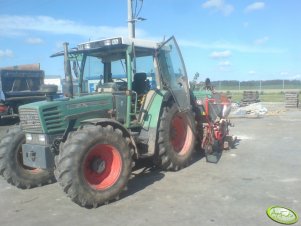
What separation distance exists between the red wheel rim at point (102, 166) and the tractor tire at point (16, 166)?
1.43 m

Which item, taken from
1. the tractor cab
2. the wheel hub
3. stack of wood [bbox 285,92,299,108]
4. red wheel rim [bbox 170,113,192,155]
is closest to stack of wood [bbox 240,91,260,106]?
stack of wood [bbox 285,92,299,108]

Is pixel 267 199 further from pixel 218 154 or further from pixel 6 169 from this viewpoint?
pixel 6 169

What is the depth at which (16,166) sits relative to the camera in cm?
648

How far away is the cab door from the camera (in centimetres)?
745

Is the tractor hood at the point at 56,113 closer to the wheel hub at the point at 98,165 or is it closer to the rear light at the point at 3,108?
the wheel hub at the point at 98,165

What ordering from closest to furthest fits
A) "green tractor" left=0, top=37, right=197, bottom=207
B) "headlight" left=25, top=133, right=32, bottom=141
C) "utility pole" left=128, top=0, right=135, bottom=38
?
"green tractor" left=0, top=37, right=197, bottom=207 → "headlight" left=25, top=133, right=32, bottom=141 → "utility pole" left=128, top=0, right=135, bottom=38

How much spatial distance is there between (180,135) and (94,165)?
2.69 metres

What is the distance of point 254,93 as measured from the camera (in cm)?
2788

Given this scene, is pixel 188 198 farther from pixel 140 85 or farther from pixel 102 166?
pixel 140 85

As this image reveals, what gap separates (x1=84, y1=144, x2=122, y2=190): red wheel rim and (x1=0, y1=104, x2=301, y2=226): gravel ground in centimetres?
37

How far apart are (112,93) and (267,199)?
3.22 metres

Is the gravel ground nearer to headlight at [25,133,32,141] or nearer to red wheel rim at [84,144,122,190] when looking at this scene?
red wheel rim at [84,144,122,190]

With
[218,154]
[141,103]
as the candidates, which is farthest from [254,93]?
[141,103]

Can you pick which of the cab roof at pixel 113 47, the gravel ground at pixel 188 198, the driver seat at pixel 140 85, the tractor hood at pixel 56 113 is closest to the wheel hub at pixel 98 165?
the gravel ground at pixel 188 198
